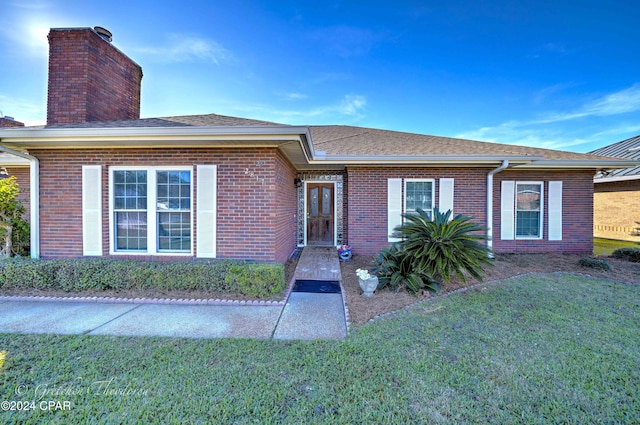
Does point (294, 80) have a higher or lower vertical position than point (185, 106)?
higher

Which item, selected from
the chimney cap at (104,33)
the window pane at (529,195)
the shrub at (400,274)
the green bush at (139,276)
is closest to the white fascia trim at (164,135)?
the green bush at (139,276)

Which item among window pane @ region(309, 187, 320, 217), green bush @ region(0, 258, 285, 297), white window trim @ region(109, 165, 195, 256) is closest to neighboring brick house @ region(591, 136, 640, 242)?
window pane @ region(309, 187, 320, 217)

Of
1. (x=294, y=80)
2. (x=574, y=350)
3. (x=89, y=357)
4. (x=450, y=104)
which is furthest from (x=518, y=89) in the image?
(x=89, y=357)

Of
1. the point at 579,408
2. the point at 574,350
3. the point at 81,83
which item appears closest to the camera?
the point at 579,408

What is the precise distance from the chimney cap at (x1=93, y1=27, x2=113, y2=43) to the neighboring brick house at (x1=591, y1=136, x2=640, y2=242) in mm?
18545

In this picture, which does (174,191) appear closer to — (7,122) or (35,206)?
(35,206)

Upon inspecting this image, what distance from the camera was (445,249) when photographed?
15.3 ft

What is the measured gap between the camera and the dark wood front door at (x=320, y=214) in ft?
29.5

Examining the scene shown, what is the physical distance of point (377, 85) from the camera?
1083 cm

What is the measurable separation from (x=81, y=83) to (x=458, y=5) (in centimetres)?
1032

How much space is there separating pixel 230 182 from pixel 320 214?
4.31 m

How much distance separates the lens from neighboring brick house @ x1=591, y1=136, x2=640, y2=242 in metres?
11.5

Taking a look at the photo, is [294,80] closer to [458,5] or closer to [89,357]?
[458,5]

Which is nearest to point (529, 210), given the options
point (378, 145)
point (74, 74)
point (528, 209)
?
point (528, 209)
